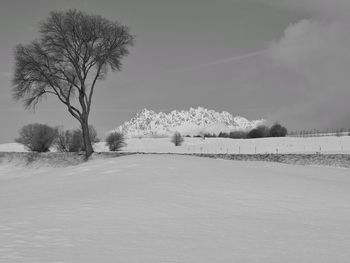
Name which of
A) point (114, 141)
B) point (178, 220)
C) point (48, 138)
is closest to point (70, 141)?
point (48, 138)

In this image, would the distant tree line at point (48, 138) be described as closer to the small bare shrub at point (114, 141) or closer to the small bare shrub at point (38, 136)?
the small bare shrub at point (38, 136)

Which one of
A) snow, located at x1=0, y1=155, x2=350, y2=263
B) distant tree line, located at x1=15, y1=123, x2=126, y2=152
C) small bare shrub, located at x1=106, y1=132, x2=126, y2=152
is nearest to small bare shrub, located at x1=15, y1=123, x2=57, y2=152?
distant tree line, located at x1=15, y1=123, x2=126, y2=152

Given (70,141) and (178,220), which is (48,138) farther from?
(178,220)

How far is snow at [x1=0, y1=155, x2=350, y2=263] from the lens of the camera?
563 cm

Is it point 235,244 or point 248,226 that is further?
point 248,226

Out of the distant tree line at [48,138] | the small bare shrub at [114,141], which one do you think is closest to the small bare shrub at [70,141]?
the distant tree line at [48,138]

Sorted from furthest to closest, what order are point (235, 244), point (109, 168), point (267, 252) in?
point (109, 168), point (235, 244), point (267, 252)

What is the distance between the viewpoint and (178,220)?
7996mm

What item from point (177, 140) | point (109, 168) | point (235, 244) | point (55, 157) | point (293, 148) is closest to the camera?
point (235, 244)

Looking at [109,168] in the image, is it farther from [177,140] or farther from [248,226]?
[177,140]

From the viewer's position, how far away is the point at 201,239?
256 inches

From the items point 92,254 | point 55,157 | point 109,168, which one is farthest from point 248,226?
point 55,157

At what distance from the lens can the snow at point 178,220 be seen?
5.63m

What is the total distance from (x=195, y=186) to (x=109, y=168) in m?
6.44
